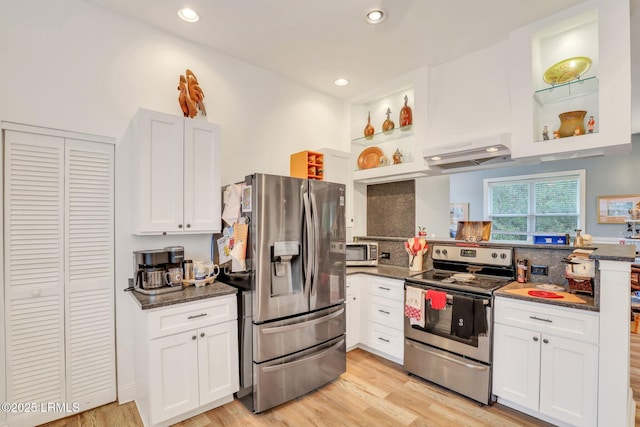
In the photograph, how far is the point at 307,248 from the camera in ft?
8.21

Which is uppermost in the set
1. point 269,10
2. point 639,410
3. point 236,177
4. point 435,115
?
point 269,10

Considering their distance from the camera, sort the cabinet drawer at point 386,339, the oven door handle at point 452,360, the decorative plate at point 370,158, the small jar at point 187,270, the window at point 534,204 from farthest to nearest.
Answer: the decorative plate at point 370,158, the window at point 534,204, the cabinet drawer at point 386,339, the small jar at point 187,270, the oven door handle at point 452,360

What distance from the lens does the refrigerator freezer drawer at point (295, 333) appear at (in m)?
2.27

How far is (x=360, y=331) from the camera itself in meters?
3.26

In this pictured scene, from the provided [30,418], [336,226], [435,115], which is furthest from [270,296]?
[435,115]

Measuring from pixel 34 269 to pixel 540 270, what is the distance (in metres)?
3.89

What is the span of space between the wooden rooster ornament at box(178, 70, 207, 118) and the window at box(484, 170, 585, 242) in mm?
3048

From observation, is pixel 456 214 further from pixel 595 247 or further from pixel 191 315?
pixel 191 315

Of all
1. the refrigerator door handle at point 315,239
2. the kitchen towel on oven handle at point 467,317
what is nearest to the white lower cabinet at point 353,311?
the refrigerator door handle at point 315,239

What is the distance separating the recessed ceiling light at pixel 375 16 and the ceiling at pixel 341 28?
0.04 metres

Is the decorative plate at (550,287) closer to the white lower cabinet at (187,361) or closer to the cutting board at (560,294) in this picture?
the cutting board at (560,294)

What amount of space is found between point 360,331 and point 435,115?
8.02 feet

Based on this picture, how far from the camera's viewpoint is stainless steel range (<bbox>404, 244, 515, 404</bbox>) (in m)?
2.31

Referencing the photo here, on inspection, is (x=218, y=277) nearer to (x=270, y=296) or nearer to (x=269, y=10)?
(x=270, y=296)
